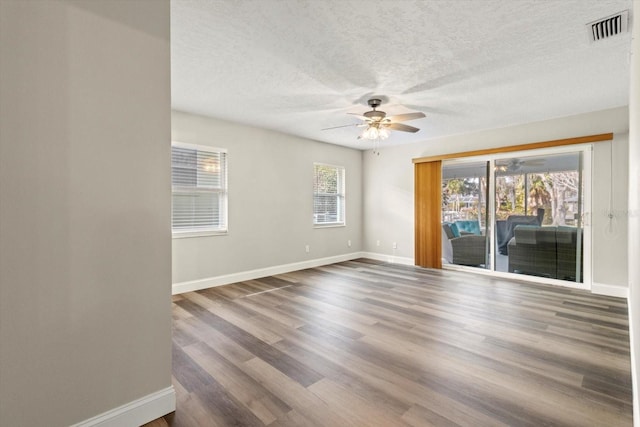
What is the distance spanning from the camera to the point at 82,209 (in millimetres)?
1532

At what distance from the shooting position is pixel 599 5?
2039mm

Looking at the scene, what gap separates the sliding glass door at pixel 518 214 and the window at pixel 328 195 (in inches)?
85.0

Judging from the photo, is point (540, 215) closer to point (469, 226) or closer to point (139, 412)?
point (469, 226)

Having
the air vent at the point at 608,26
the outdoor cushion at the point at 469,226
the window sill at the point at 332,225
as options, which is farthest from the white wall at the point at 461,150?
the air vent at the point at 608,26

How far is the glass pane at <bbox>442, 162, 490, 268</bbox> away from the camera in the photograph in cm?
545

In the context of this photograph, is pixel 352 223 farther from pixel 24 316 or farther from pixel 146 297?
pixel 24 316

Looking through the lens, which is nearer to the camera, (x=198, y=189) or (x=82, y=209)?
(x=82, y=209)

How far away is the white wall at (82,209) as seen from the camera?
4.46ft

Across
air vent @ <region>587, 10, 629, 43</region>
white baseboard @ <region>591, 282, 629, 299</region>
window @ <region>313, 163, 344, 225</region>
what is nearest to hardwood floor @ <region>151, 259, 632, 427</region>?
white baseboard @ <region>591, 282, 629, 299</region>

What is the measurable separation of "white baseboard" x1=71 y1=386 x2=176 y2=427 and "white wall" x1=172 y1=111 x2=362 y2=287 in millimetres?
2740

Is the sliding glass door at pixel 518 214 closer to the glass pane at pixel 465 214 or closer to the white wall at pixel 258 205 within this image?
the glass pane at pixel 465 214

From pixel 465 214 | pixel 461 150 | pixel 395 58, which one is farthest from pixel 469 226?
pixel 395 58

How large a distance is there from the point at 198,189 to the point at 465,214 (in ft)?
15.4

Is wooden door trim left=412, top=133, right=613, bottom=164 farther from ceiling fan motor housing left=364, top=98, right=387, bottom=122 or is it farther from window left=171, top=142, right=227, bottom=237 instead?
window left=171, top=142, right=227, bottom=237
